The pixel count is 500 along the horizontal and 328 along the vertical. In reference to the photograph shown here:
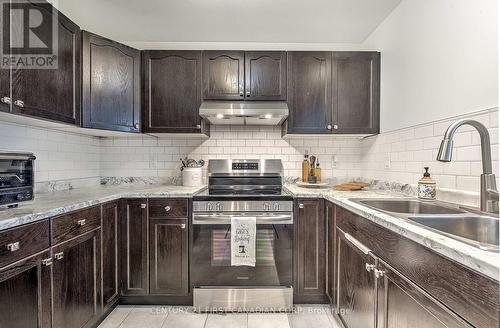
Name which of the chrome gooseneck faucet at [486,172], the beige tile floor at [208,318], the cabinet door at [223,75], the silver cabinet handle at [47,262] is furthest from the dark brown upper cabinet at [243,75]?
the beige tile floor at [208,318]

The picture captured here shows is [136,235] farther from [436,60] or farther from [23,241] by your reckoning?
[436,60]

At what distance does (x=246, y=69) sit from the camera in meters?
2.38

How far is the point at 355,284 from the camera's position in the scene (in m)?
1.50

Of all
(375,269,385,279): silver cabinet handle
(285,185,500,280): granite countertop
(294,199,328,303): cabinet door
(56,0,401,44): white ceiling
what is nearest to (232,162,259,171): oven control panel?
(294,199,328,303): cabinet door

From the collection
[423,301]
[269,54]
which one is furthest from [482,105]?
[269,54]

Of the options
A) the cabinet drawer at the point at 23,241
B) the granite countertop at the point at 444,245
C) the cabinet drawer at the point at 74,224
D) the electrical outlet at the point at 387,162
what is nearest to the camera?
the granite countertop at the point at 444,245

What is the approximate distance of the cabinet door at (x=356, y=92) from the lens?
7.79ft

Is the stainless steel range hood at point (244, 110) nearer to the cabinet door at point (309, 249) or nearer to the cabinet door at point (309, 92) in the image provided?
A: the cabinet door at point (309, 92)

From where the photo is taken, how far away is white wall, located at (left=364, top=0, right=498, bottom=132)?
4.25ft

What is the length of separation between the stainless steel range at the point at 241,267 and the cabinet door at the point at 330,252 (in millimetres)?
278

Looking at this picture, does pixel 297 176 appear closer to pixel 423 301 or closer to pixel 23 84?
pixel 423 301

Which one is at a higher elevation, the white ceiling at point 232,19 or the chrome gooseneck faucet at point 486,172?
the white ceiling at point 232,19

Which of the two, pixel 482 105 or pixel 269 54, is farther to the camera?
pixel 269 54

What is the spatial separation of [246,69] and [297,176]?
1.18 metres
